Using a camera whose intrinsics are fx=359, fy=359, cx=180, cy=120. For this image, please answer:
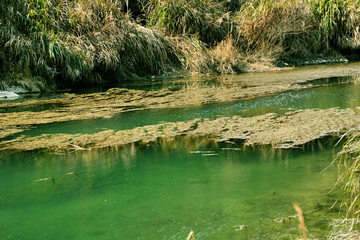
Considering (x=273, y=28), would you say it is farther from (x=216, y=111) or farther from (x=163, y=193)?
(x=163, y=193)

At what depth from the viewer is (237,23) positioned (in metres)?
7.35

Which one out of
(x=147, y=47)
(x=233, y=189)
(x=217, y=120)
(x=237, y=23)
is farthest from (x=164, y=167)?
(x=237, y=23)

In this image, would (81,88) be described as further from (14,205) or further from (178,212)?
(178,212)

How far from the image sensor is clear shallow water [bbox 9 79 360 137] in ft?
9.77

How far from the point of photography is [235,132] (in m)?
2.58

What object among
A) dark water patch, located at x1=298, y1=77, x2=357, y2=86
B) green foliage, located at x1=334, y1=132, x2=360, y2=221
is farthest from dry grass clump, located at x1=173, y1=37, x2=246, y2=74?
green foliage, located at x1=334, y1=132, x2=360, y2=221

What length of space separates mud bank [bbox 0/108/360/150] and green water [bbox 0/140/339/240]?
0.15 meters

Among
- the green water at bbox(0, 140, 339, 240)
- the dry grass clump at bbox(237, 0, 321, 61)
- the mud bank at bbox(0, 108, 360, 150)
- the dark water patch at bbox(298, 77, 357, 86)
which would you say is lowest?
the green water at bbox(0, 140, 339, 240)

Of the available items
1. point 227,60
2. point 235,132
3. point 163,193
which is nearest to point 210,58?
point 227,60

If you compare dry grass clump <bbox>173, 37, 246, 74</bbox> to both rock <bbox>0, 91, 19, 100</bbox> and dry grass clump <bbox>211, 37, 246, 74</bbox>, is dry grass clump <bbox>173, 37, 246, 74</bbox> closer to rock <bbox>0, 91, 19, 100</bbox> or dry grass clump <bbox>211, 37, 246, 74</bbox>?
dry grass clump <bbox>211, 37, 246, 74</bbox>

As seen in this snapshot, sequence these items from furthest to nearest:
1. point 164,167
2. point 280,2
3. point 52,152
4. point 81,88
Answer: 1. point 280,2
2. point 81,88
3. point 52,152
4. point 164,167

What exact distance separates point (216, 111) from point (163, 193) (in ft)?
5.53

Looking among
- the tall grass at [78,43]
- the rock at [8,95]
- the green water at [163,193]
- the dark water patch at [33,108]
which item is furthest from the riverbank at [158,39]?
the green water at [163,193]

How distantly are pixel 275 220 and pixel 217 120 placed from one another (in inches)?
63.4
